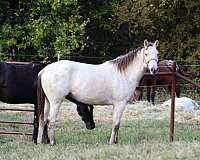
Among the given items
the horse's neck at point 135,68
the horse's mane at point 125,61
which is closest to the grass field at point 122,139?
the horse's neck at point 135,68

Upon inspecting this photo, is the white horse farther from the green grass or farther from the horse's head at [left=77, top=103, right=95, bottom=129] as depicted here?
the horse's head at [left=77, top=103, right=95, bottom=129]

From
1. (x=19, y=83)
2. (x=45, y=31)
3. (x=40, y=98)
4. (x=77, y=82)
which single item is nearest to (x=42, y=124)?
(x=40, y=98)

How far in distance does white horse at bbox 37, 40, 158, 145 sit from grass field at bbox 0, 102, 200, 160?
2.05 ft

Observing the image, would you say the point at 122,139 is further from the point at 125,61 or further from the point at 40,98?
the point at 40,98

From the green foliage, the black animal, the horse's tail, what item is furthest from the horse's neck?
the green foliage

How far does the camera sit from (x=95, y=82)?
29.7 ft

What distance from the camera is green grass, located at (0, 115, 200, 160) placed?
22.9ft

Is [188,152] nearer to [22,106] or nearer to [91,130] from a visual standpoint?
[91,130]

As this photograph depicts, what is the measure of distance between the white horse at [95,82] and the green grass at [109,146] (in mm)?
614

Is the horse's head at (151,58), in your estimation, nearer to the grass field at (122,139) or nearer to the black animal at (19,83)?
the grass field at (122,139)

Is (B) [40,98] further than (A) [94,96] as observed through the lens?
Yes

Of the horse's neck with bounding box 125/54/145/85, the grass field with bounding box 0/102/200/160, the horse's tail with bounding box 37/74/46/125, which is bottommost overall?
the grass field with bounding box 0/102/200/160

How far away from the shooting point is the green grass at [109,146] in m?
6.99

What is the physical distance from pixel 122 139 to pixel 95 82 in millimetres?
1366
